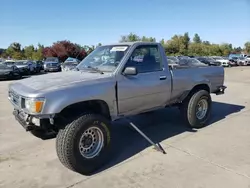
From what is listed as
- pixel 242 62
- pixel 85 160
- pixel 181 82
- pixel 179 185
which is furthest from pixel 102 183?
pixel 242 62

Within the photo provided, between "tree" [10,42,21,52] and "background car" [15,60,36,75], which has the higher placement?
"tree" [10,42,21,52]

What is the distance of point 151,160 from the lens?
4.11m

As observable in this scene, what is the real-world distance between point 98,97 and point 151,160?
52.1 inches

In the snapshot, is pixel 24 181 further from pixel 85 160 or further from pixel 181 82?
pixel 181 82

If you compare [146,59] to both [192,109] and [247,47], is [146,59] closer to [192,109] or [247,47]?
[192,109]

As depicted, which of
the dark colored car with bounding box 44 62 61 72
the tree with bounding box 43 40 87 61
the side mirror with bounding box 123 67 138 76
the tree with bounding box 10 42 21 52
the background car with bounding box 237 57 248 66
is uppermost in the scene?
the tree with bounding box 10 42 21 52

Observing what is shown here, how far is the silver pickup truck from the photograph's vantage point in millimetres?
3518

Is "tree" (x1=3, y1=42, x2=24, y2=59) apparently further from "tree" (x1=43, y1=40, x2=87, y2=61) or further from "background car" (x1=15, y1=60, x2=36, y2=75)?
"background car" (x1=15, y1=60, x2=36, y2=75)

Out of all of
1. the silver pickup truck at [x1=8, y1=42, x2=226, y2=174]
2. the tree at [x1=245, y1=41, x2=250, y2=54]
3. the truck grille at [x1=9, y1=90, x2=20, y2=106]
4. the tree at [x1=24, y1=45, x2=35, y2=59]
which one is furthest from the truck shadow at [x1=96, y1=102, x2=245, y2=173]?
the tree at [x1=245, y1=41, x2=250, y2=54]

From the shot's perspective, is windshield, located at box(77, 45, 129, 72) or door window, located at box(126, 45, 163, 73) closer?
windshield, located at box(77, 45, 129, 72)

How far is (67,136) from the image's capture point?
3504mm

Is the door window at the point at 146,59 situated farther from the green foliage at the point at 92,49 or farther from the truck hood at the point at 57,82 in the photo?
the green foliage at the point at 92,49

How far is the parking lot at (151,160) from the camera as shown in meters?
3.49

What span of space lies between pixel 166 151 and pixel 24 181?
231cm
